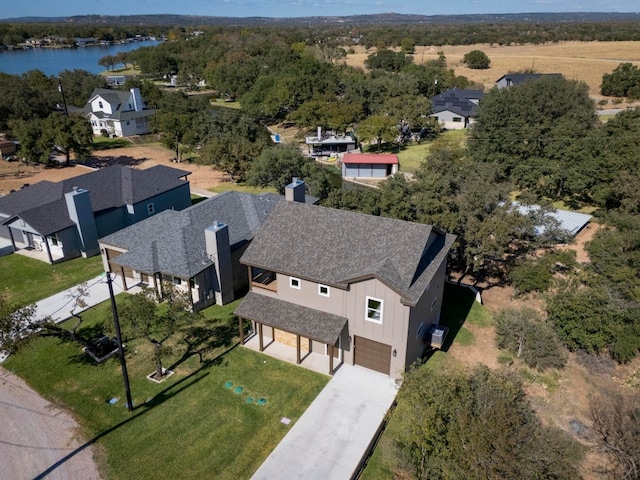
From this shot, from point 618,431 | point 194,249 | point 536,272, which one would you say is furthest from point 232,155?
point 618,431

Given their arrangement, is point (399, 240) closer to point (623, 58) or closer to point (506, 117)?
point (506, 117)

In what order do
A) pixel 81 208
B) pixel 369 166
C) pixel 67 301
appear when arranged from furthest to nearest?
pixel 369 166, pixel 81 208, pixel 67 301

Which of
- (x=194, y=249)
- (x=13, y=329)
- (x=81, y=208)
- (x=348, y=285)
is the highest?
(x=348, y=285)

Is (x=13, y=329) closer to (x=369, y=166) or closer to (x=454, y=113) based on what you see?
(x=369, y=166)

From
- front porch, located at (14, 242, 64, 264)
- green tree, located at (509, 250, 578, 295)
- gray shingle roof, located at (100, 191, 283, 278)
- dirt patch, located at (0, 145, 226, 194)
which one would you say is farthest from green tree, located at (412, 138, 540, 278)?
dirt patch, located at (0, 145, 226, 194)

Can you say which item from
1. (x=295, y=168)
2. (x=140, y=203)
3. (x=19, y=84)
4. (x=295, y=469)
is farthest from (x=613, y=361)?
(x=19, y=84)

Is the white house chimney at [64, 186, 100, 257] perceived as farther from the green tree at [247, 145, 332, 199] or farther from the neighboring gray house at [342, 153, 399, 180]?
the neighboring gray house at [342, 153, 399, 180]
